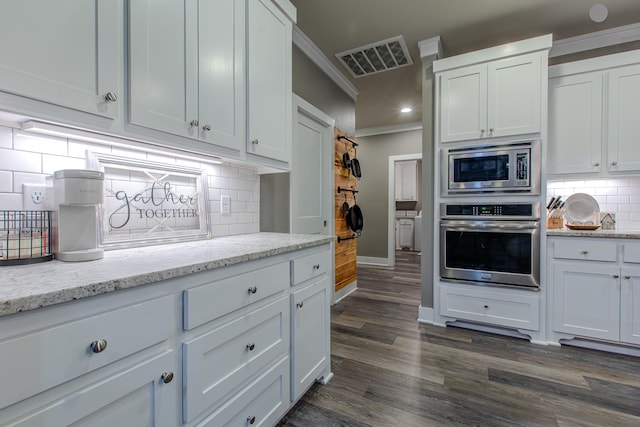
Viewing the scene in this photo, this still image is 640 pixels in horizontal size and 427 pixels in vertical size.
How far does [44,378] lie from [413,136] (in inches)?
225

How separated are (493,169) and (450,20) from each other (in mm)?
1368

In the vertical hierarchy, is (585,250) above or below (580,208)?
below

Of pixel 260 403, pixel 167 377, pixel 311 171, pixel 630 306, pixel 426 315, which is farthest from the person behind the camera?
pixel 311 171

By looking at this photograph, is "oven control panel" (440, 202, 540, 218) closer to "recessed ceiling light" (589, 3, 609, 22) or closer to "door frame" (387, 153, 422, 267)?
"recessed ceiling light" (589, 3, 609, 22)

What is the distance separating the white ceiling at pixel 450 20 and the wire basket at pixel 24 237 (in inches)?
90.8

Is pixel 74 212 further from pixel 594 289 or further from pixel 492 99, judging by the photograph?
pixel 594 289

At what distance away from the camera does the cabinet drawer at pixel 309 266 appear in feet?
4.84

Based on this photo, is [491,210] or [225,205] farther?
[491,210]

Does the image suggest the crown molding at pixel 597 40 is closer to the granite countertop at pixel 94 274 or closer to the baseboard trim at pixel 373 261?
the granite countertop at pixel 94 274

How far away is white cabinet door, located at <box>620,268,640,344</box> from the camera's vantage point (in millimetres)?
2127

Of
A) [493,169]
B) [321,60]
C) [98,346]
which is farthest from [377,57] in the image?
[98,346]

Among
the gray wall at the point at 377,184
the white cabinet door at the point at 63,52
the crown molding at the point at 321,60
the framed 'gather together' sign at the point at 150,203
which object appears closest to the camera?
the white cabinet door at the point at 63,52

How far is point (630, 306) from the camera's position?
2145mm

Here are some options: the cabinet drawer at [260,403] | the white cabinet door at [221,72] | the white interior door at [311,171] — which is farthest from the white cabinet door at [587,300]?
the white cabinet door at [221,72]
